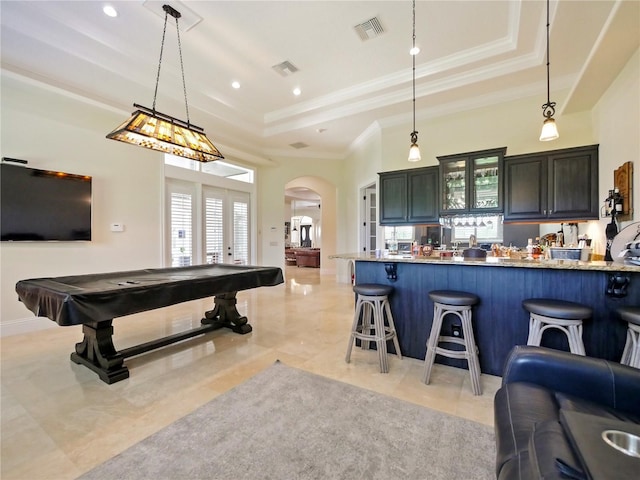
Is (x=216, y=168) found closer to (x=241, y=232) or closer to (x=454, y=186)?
(x=241, y=232)

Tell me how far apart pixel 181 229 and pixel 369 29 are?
4.74 meters

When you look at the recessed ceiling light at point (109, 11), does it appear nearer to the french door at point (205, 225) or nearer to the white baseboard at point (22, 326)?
the french door at point (205, 225)

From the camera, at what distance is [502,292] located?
263 cm

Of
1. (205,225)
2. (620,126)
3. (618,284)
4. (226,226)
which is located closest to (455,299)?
(618,284)

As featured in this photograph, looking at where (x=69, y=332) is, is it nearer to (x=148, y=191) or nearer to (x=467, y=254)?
(x=148, y=191)

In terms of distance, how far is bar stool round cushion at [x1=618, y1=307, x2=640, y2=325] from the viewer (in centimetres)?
182

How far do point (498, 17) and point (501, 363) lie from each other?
148 inches

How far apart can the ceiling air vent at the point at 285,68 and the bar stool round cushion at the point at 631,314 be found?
4506mm

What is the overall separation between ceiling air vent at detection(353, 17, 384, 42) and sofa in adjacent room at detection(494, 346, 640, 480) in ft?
12.1

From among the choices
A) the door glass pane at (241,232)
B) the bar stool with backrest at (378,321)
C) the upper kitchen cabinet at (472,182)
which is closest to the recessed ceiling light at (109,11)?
the bar stool with backrest at (378,321)

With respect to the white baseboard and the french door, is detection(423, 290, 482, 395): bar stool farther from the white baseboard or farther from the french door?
the white baseboard

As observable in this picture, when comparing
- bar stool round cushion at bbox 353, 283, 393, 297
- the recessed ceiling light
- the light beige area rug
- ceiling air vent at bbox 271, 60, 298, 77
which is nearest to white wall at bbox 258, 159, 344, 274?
ceiling air vent at bbox 271, 60, 298, 77

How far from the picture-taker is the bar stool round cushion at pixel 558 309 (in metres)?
1.99

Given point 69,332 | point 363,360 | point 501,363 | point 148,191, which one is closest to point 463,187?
point 501,363
